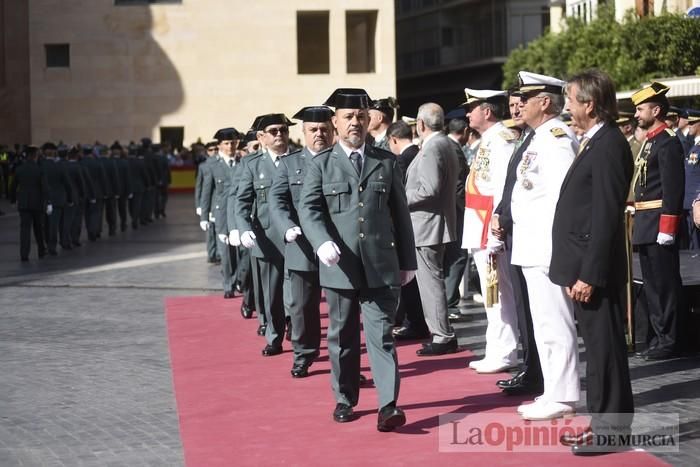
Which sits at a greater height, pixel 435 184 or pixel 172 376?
pixel 435 184

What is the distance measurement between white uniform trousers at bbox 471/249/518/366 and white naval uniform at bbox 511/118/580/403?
172 cm

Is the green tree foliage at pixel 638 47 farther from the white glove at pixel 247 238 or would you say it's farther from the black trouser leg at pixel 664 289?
the white glove at pixel 247 238

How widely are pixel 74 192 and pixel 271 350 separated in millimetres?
13854

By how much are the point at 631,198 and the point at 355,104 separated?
13.1 feet

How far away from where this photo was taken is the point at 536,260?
7.99 meters

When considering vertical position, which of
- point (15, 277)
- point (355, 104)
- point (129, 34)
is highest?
point (129, 34)

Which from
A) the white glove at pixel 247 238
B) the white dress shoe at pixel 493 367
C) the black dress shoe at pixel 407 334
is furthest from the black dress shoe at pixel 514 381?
the black dress shoe at pixel 407 334

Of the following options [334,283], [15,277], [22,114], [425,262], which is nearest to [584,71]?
[334,283]

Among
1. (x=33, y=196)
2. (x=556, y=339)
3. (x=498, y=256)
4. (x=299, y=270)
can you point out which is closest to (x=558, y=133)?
(x=556, y=339)

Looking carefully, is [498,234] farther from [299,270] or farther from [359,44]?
[359,44]

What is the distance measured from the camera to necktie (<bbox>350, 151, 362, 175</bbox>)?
27.1 feet

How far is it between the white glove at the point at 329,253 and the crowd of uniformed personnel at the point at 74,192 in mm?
15048

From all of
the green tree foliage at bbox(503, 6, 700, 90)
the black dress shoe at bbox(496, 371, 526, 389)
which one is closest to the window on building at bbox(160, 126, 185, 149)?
the green tree foliage at bbox(503, 6, 700, 90)

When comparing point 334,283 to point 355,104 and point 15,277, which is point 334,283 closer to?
point 355,104
